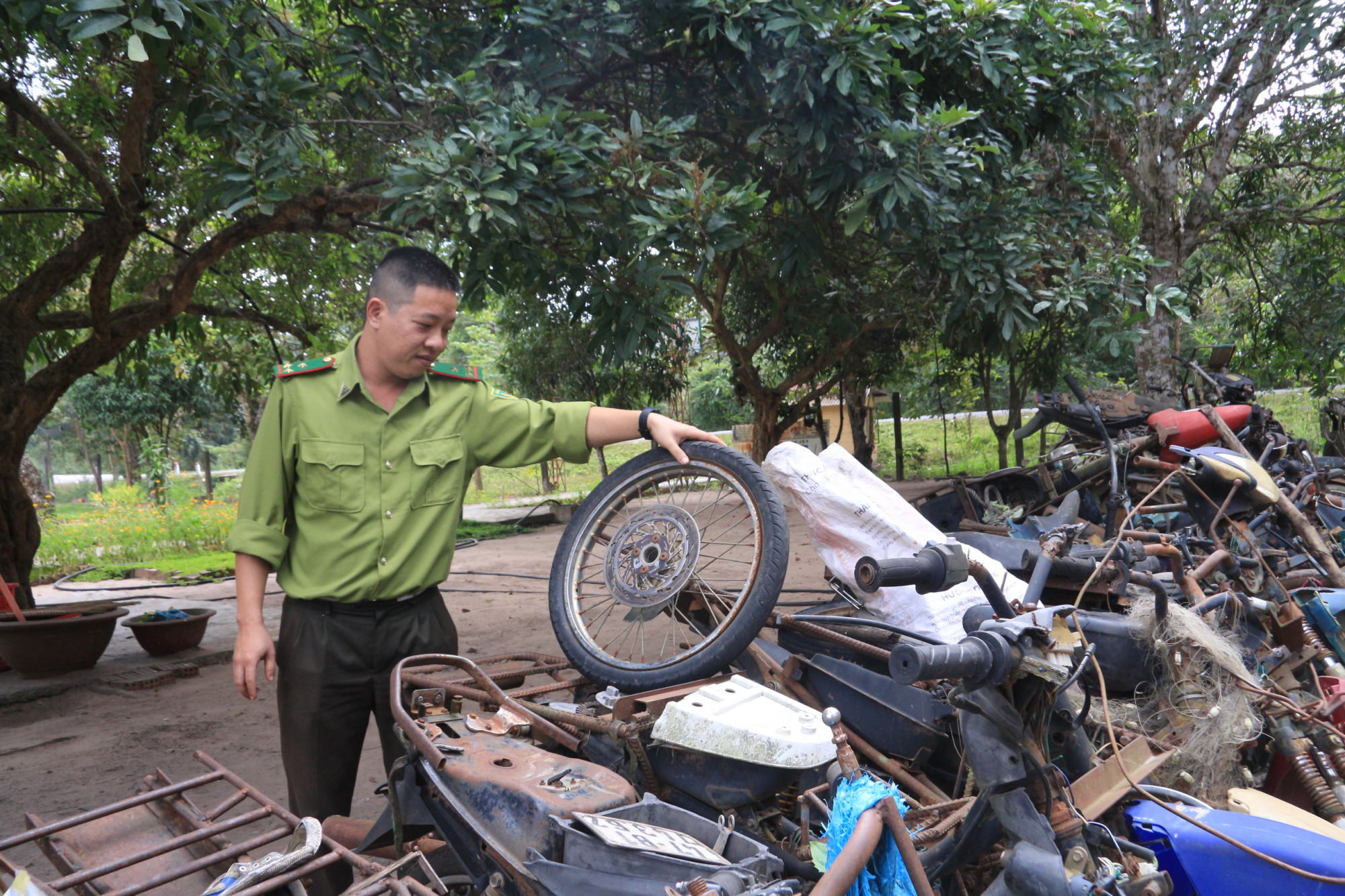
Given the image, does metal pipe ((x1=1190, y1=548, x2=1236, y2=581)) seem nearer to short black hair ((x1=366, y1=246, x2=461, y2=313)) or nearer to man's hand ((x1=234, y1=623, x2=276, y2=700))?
short black hair ((x1=366, y1=246, x2=461, y2=313))

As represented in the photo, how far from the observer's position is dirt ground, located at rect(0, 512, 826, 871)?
360 centimetres

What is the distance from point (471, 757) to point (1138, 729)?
171 cm

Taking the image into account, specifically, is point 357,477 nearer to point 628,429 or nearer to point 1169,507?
point 628,429

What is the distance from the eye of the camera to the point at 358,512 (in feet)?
7.63

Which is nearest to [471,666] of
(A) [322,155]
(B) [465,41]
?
(B) [465,41]

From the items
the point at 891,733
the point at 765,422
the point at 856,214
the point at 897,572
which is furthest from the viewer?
the point at 765,422

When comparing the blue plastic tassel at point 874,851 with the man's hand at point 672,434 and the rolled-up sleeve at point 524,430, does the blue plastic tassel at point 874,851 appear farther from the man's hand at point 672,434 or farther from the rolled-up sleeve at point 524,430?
the rolled-up sleeve at point 524,430

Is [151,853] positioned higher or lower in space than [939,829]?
higher

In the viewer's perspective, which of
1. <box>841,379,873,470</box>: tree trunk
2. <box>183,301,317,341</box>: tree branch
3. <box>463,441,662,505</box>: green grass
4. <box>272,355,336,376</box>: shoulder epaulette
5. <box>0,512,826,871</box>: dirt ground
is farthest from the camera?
<box>463,441,662,505</box>: green grass

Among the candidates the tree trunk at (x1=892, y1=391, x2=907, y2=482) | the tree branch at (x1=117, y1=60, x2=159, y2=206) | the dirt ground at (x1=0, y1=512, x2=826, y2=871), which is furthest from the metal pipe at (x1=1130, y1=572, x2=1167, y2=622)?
the tree trunk at (x1=892, y1=391, x2=907, y2=482)

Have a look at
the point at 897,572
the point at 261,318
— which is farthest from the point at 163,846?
the point at 261,318

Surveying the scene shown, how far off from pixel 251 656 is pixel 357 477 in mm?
537

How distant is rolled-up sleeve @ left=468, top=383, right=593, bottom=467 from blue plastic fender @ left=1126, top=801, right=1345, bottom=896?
5.57 ft

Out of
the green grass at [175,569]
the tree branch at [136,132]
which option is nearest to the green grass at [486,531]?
the green grass at [175,569]
